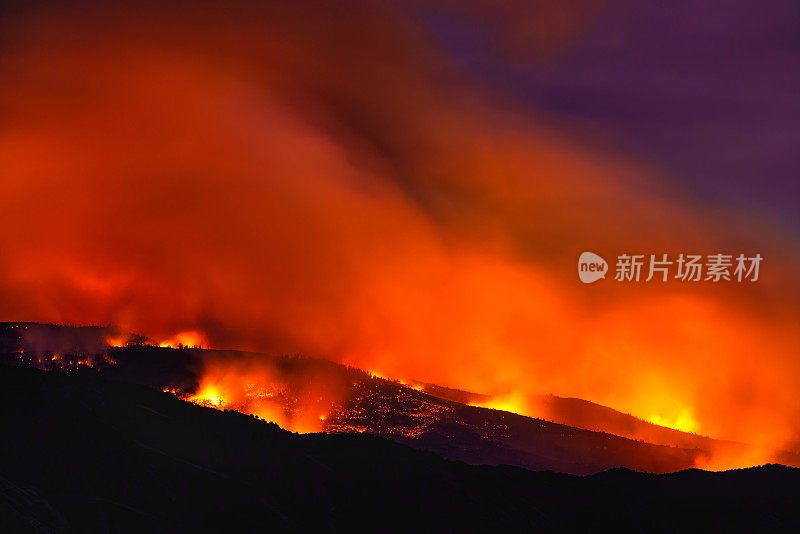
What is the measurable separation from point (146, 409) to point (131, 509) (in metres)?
15.2

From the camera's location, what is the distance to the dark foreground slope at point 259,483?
5219 cm

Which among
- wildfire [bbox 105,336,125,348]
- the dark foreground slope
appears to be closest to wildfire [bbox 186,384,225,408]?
the dark foreground slope

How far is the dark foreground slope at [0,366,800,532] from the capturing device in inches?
2055

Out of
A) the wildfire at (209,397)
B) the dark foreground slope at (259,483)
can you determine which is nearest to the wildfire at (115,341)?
the wildfire at (209,397)

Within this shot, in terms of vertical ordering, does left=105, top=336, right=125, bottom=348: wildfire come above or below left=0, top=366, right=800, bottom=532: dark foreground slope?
above

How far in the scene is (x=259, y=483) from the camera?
58.7 metres

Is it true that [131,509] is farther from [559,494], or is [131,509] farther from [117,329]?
[117,329]

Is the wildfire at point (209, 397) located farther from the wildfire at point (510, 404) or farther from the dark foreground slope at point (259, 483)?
the wildfire at point (510, 404)

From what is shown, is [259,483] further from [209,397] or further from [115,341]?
[115,341]

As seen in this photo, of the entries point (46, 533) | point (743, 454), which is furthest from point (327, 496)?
point (743, 454)

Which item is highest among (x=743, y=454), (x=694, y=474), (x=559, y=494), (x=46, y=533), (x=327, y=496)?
(x=743, y=454)

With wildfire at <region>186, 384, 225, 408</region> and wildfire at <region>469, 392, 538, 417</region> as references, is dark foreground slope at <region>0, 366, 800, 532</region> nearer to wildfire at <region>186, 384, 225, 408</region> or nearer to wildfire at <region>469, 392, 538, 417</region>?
wildfire at <region>186, 384, 225, 408</region>

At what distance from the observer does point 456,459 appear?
73.6 m

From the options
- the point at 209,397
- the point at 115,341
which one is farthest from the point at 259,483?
the point at 115,341
